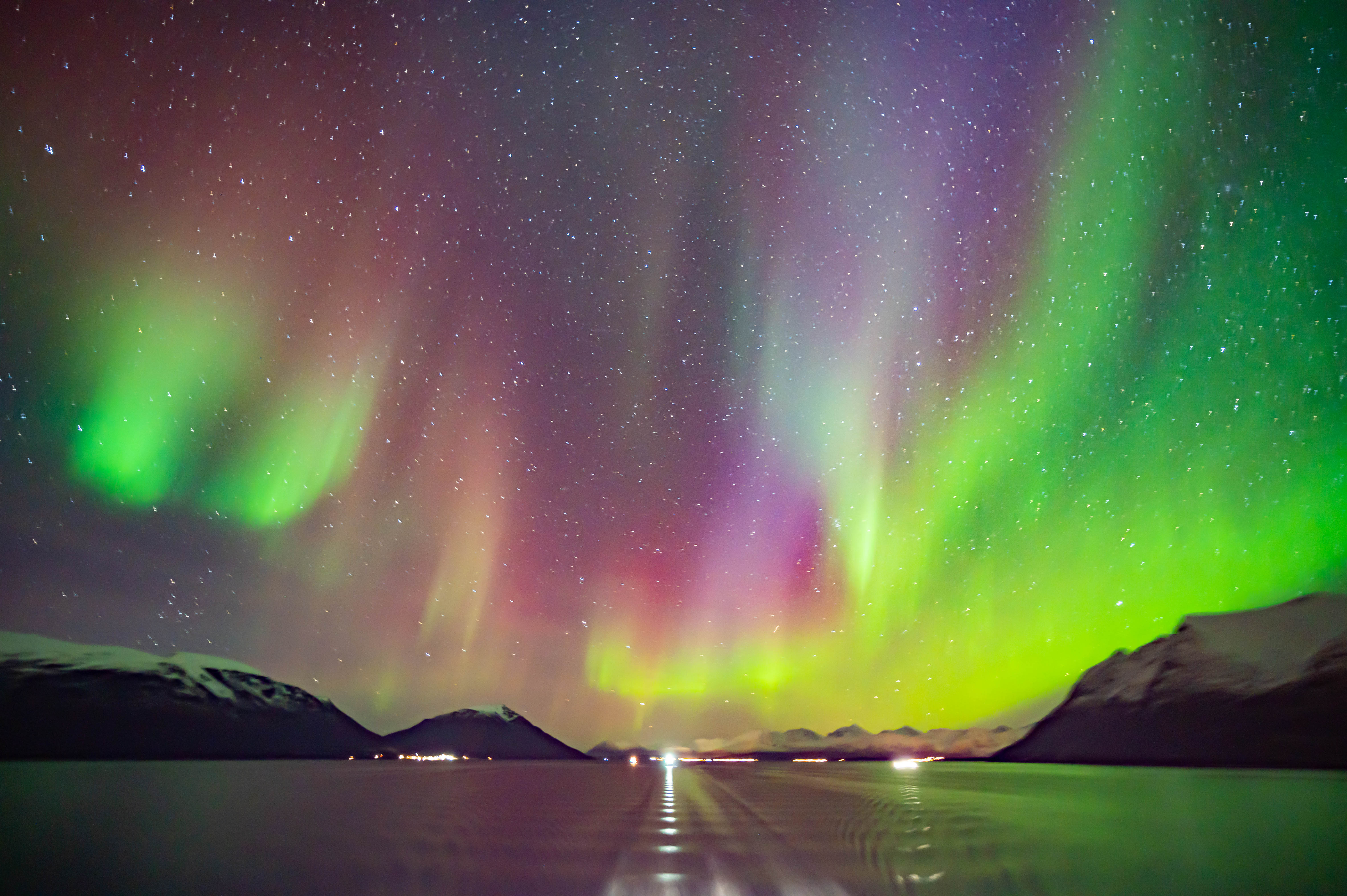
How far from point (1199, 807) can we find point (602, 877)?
23027mm

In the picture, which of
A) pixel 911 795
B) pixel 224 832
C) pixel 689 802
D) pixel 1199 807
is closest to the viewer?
pixel 224 832

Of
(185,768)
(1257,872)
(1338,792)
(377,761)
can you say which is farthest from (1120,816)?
(377,761)

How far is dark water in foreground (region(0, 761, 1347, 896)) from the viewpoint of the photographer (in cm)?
891

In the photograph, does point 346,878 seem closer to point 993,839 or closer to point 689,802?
point 993,839

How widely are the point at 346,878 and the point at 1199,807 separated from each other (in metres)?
25.2

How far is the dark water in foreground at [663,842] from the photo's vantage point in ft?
29.2

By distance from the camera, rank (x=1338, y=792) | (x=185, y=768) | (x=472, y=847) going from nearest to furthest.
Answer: (x=472, y=847), (x=1338, y=792), (x=185, y=768)

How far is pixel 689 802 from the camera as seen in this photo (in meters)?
27.0

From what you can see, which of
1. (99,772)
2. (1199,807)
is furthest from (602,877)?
(99,772)

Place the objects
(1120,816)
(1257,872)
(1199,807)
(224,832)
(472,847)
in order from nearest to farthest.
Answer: (1257,872) → (472,847) → (224,832) → (1120,816) → (1199,807)

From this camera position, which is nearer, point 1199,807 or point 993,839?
point 993,839

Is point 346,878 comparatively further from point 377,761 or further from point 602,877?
point 377,761

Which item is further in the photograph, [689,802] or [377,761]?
[377,761]

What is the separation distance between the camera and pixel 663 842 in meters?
13.7
